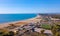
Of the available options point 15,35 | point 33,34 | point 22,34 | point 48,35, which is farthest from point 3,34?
point 48,35

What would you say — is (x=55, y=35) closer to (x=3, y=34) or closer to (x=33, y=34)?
(x=33, y=34)

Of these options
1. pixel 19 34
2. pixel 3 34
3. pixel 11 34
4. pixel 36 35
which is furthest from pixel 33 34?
pixel 3 34

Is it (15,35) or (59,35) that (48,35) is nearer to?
(59,35)

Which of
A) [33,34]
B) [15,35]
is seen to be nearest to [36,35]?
[33,34]

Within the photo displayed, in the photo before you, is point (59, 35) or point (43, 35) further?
point (43, 35)

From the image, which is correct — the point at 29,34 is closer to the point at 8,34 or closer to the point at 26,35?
the point at 26,35

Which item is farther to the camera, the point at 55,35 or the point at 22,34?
the point at 22,34

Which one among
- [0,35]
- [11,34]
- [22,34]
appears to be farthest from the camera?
[22,34]

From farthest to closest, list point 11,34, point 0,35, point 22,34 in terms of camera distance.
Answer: point 22,34 < point 11,34 < point 0,35
